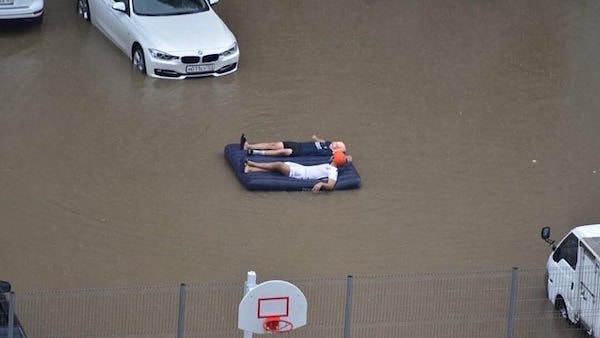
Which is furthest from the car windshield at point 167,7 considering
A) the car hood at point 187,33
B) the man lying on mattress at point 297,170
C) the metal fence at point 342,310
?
the metal fence at point 342,310

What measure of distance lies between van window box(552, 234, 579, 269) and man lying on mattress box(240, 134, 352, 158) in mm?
4323

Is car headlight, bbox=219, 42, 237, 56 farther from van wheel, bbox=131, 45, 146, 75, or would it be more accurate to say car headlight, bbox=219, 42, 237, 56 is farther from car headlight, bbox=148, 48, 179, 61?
van wheel, bbox=131, 45, 146, 75

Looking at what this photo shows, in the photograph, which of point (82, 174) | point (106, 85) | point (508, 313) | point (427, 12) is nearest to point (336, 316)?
point (508, 313)

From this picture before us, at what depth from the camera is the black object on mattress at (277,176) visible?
815 inches

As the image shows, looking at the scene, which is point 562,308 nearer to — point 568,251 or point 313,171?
point 568,251

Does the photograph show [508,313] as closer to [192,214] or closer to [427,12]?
[192,214]

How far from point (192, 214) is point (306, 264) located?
1.85 m

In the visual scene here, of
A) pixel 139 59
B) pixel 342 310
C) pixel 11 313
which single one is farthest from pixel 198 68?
pixel 11 313

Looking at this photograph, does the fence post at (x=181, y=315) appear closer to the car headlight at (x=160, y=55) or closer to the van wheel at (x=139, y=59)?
the car headlight at (x=160, y=55)

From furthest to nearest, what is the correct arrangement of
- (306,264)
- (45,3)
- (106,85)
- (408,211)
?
(45,3)
(106,85)
(408,211)
(306,264)

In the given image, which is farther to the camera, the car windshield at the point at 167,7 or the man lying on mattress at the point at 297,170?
the car windshield at the point at 167,7

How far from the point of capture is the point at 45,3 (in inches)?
1063

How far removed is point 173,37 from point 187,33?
0.91 feet

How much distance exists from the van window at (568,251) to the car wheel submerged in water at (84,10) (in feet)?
36.3
